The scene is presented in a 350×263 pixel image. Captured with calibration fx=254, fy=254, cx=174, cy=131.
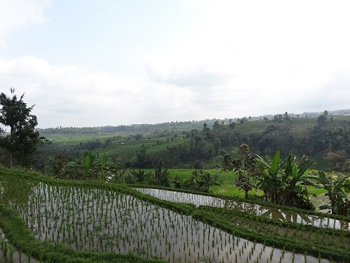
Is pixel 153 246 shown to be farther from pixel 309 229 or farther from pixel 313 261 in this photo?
pixel 309 229

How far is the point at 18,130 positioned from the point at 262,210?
19.3 metres

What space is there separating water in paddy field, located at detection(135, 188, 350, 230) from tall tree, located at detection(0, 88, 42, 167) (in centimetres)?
1313

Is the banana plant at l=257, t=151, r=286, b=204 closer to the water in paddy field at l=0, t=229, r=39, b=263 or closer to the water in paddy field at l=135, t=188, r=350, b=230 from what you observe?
the water in paddy field at l=135, t=188, r=350, b=230

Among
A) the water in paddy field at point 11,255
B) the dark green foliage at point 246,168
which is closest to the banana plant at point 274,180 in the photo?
the dark green foliage at point 246,168

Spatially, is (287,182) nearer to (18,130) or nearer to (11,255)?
(11,255)

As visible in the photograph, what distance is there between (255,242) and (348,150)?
176 ft

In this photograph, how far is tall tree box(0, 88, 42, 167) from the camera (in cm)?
1967

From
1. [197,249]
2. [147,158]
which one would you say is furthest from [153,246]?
[147,158]

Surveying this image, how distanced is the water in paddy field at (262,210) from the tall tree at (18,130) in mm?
13130

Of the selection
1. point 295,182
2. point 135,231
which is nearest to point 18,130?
point 135,231

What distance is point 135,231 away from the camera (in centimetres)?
718

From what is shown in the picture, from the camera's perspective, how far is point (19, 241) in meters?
5.91

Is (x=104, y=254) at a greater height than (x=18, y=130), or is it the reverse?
(x=18, y=130)

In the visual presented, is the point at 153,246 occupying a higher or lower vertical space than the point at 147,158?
higher
